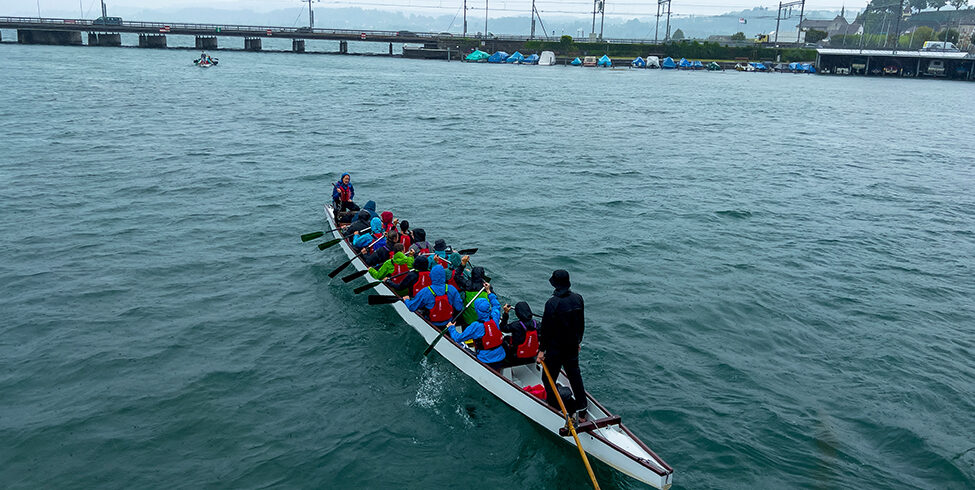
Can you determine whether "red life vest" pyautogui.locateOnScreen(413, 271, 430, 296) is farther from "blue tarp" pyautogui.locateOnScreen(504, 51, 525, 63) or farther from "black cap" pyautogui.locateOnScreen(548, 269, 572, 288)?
"blue tarp" pyautogui.locateOnScreen(504, 51, 525, 63)

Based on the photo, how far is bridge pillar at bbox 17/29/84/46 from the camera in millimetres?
120750

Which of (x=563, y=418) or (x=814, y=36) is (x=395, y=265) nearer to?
(x=563, y=418)

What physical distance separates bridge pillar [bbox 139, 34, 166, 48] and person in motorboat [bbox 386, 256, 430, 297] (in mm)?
132793

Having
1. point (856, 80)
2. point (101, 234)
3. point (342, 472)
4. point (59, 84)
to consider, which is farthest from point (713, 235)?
point (856, 80)

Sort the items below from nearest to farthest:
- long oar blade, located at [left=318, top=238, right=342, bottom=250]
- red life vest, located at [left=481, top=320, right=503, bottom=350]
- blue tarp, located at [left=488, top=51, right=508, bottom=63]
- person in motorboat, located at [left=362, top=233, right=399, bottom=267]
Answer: red life vest, located at [left=481, top=320, right=503, bottom=350] → person in motorboat, located at [left=362, top=233, right=399, bottom=267] → long oar blade, located at [left=318, top=238, right=342, bottom=250] → blue tarp, located at [left=488, top=51, right=508, bottom=63]

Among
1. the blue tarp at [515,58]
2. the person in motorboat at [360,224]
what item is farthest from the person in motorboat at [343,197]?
the blue tarp at [515,58]

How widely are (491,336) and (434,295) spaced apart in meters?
2.28

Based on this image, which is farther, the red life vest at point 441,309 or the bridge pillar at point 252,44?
the bridge pillar at point 252,44

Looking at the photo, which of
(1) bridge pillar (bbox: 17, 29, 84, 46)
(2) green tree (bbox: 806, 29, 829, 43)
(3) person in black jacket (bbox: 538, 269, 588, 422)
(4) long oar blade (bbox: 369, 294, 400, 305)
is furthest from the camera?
(2) green tree (bbox: 806, 29, 829, 43)

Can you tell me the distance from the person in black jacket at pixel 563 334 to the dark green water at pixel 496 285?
1.44m

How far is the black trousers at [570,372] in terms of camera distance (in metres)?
11.3

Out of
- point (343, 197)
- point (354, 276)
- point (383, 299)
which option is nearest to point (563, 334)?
point (383, 299)

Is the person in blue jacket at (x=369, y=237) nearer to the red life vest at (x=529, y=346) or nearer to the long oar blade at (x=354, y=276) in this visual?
the long oar blade at (x=354, y=276)

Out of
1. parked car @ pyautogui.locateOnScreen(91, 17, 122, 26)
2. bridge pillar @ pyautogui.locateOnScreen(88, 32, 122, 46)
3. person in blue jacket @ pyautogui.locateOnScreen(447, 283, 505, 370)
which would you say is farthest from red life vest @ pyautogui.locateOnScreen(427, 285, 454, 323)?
parked car @ pyautogui.locateOnScreen(91, 17, 122, 26)
